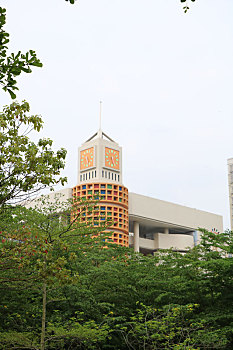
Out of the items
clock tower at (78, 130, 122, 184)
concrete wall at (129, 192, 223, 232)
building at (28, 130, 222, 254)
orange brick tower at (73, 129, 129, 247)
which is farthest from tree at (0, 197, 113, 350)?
concrete wall at (129, 192, 223, 232)

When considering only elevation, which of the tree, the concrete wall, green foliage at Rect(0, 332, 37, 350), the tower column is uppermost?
the concrete wall

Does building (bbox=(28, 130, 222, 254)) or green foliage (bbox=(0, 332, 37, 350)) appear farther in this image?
building (bbox=(28, 130, 222, 254))

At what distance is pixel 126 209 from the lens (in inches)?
1969

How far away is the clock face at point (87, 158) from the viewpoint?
50.6 metres

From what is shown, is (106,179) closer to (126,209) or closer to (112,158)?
(112,158)

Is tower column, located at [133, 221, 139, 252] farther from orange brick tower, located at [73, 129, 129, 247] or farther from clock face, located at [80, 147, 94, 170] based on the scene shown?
clock face, located at [80, 147, 94, 170]

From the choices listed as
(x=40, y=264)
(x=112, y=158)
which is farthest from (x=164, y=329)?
(x=112, y=158)

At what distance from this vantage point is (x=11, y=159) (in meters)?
8.29

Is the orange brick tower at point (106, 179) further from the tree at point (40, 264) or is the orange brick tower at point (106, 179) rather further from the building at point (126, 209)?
the tree at point (40, 264)

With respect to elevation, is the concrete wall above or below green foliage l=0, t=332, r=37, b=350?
above

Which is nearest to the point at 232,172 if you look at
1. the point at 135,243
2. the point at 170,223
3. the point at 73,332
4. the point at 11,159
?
the point at 170,223

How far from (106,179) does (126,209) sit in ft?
12.5

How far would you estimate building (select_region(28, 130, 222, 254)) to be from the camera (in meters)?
48.1

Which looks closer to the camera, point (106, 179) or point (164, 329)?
point (164, 329)
